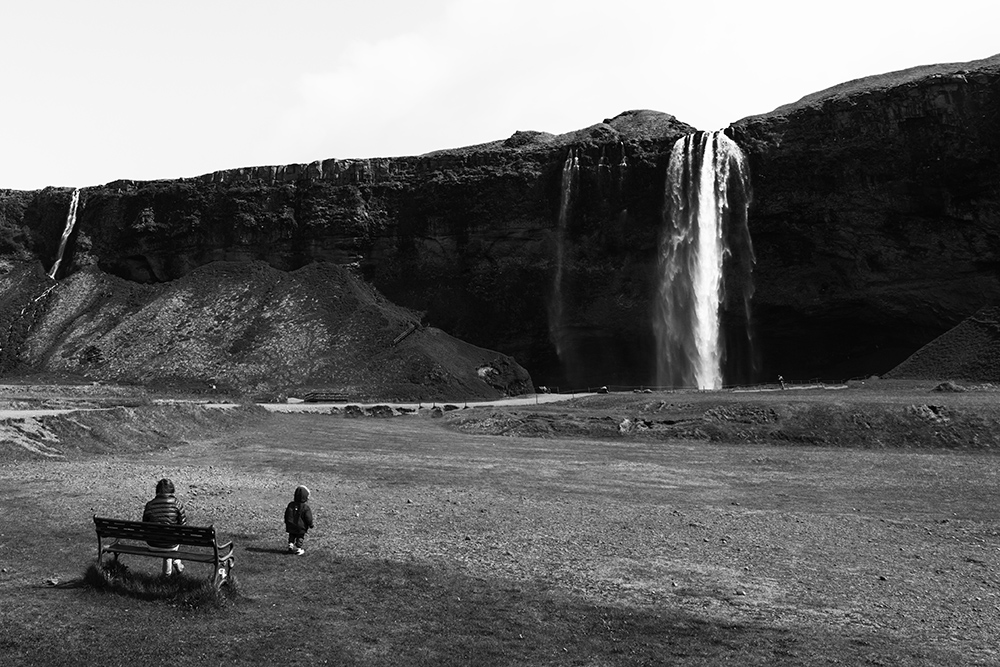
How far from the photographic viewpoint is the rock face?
60.0 metres

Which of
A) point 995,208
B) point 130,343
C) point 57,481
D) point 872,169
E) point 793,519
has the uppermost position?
point 872,169

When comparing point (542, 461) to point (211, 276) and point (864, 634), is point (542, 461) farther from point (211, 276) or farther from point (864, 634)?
point (211, 276)

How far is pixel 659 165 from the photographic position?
67.8m

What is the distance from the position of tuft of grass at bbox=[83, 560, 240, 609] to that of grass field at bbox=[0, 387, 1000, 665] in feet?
0.27

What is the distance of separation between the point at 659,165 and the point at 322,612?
6205cm

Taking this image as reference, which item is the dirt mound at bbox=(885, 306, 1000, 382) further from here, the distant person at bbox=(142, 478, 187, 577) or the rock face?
the distant person at bbox=(142, 478, 187, 577)

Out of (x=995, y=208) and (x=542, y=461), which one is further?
(x=995, y=208)

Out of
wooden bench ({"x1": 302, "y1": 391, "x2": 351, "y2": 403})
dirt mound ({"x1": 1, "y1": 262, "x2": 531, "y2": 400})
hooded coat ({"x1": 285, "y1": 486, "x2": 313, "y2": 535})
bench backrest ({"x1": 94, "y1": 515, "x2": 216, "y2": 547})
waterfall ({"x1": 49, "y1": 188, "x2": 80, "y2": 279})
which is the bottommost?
wooden bench ({"x1": 302, "y1": 391, "x2": 351, "y2": 403})

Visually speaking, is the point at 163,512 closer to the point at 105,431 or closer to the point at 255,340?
the point at 105,431

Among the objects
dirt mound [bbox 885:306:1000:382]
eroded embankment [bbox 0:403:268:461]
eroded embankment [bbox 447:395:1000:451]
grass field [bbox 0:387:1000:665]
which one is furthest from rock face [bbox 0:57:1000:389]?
eroded embankment [bbox 0:403:268:461]

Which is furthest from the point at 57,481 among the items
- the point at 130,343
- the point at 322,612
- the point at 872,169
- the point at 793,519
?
the point at 872,169

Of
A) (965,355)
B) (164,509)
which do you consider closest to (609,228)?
(965,355)

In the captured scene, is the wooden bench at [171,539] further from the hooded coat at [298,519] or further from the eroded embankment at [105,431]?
the eroded embankment at [105,431]

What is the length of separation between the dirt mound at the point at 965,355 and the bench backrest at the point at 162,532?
46.1 m
